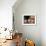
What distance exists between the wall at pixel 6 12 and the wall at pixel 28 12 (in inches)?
28.7

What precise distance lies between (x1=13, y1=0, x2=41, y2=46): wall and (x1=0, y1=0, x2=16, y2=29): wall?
729mm

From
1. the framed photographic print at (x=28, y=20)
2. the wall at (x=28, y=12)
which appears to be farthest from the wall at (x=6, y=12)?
the framed photographic print at (x=28, y=20)

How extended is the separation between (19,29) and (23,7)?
88 centimetres

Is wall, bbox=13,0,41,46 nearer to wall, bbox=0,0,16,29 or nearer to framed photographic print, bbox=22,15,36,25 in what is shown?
framed photographic print, bbox=22,15,36,25

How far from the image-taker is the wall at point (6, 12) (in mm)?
3939

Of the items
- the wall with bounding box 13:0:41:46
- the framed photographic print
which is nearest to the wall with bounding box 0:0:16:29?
the wall with bounding box 13:0:41:46

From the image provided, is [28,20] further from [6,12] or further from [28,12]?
[6,12]

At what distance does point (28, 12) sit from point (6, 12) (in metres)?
1.09

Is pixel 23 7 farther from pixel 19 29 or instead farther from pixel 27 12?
pixel 19 29

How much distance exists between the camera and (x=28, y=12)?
4734 mm

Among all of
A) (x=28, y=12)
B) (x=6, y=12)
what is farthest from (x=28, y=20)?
(x=6, y=12)

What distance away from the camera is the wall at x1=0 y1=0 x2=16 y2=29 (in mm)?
3939

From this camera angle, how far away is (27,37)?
15.8ft

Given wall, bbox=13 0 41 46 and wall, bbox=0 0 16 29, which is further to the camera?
wall, bbox=13 0 41 46
